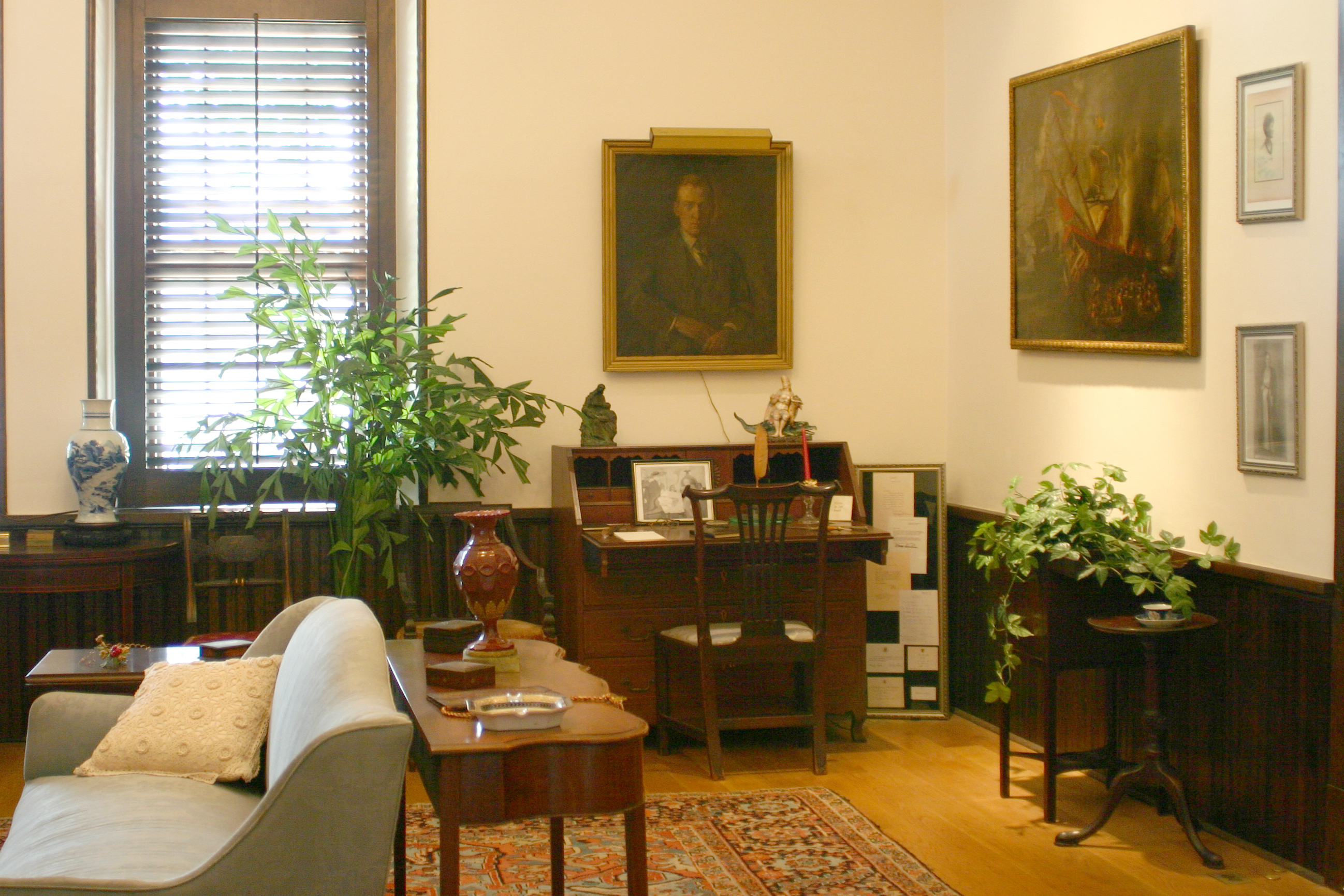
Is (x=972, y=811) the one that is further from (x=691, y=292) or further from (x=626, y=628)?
(x=691, y=292)

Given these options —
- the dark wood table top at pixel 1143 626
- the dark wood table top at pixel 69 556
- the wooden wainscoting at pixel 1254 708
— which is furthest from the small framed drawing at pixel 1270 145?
the dark wood table top at pixel 69 556

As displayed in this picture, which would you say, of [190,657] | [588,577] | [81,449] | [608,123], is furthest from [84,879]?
[608,123]

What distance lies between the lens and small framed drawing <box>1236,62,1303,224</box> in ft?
12.1

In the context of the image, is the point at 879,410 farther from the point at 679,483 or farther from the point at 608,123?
the point at 608,123

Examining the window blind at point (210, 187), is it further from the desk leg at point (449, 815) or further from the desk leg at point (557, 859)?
the desk leg at point (449, 815)

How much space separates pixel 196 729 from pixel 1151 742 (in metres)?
2.86

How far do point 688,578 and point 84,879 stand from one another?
310cm

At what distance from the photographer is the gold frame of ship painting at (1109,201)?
4.15 meters

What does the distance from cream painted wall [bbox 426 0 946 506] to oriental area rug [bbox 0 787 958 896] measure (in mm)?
1840

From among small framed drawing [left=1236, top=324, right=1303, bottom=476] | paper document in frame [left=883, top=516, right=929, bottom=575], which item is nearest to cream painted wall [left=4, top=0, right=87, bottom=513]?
paper document in frame [left=883, top=516, right=929, bottom=575]

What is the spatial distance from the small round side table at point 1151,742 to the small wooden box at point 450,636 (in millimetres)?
2036

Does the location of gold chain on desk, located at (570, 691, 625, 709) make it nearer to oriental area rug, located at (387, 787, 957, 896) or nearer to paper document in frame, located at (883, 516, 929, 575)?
oriental area rug, located at (387, 787, 957, 896)

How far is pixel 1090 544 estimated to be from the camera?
4.12 meters

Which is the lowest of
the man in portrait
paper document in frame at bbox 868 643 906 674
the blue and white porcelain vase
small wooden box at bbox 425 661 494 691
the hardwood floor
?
the hardwood floor
